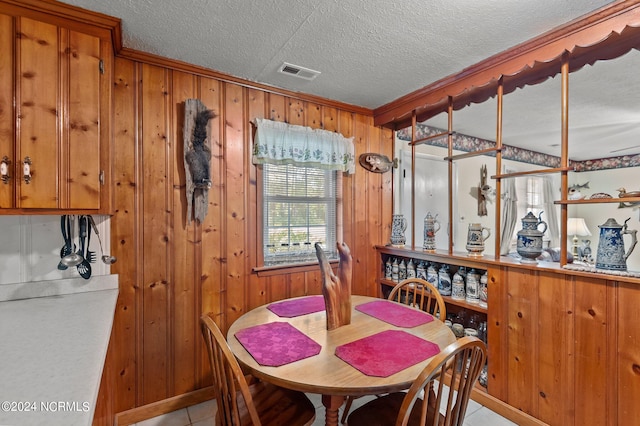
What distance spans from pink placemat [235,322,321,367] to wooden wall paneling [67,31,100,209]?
3.45 feet

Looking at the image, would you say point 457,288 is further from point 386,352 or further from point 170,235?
point 170,235

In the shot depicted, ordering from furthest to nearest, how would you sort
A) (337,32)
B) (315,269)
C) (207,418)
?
(315,269) → (207,418) → (337,32)

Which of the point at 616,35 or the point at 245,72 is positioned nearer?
the point at 616,35

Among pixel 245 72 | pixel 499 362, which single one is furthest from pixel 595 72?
pixel 245 72

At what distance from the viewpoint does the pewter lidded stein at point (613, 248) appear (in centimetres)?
156

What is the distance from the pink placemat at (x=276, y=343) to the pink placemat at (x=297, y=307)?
0.58 feet

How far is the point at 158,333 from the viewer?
79.8 inches

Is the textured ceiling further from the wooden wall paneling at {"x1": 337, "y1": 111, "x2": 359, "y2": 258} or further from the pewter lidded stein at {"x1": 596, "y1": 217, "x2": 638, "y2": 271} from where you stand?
the pewter lidded stein at {"x1": 596, "y1": 217, "x2": 638, "y2": 271}

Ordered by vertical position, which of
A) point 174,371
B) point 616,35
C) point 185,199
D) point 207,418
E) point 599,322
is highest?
point 616,35

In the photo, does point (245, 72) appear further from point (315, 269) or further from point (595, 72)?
point (595, 72)

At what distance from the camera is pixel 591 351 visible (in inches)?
63.2

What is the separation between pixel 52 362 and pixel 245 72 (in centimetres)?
197

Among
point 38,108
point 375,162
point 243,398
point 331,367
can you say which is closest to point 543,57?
point 375,162

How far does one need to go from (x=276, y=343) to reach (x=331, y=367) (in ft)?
1.06
